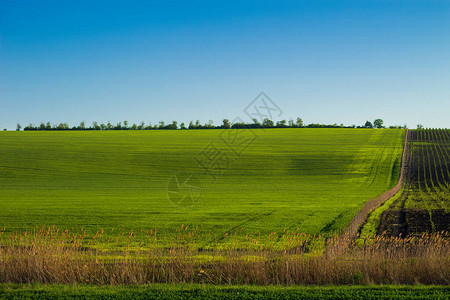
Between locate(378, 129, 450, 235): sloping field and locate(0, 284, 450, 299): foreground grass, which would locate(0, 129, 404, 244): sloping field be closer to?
locate(378, 129, 450, 235): sloping field

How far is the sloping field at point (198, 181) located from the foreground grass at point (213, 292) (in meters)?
10.8

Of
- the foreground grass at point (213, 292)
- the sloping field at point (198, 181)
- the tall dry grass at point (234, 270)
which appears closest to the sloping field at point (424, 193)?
the sloping field at point (198, 181)

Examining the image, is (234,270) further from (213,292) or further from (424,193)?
(424,193)

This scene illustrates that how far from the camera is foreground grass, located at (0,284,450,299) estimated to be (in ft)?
28.0

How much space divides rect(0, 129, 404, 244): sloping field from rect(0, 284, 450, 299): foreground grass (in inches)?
423

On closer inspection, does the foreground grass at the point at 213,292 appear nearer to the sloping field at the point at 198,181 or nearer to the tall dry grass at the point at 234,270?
the tall dry grass at the point at 234,270

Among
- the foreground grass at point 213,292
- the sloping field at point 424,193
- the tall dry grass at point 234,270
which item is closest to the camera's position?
the foreground grass at point 213,292

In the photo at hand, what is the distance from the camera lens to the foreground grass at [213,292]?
8.55m

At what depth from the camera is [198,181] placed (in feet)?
158

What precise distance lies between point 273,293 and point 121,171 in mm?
47450

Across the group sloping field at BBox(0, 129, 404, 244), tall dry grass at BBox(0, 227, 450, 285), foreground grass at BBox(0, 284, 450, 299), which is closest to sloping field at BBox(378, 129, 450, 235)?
sloping field at BBox(0, 129, 404, 244)

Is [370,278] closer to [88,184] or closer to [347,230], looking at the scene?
[347,230]

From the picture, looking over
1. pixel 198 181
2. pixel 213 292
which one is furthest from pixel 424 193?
pixel 213 292

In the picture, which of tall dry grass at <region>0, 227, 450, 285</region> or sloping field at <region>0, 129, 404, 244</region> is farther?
sloping field at <region>0, 129, 404, 244</region>
